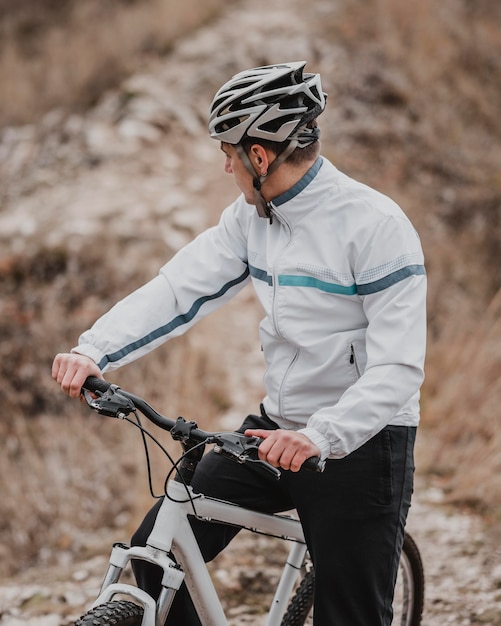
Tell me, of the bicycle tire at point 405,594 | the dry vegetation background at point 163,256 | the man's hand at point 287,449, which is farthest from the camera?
the dry vegetation background at point 163,256

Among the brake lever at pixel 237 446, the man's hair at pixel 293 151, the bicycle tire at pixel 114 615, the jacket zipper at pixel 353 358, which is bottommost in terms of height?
the bicycle tire at pixel 114 615

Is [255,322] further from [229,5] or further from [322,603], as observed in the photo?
[229,5]

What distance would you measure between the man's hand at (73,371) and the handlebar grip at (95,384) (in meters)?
0.01

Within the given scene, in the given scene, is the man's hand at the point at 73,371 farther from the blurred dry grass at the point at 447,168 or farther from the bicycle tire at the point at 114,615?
the blurred dry grass at the point at 447,168

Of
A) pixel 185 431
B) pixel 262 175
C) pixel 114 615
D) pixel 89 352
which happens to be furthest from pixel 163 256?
pixel 114 615

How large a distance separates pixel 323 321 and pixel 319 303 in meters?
0.06

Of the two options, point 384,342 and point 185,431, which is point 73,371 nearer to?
point 185,431

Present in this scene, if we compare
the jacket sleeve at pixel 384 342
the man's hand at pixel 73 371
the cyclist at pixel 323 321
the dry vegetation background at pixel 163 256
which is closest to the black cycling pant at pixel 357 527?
the cyclist at pixel 323 321

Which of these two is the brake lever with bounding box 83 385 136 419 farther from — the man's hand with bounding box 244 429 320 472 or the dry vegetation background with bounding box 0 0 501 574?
the dry vegetation background with bounding box 0 0 501 574

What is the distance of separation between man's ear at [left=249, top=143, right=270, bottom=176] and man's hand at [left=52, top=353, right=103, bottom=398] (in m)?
0.70

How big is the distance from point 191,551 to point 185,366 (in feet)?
10.4

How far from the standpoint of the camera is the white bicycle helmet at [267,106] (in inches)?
81.0

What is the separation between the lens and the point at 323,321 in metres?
2.11

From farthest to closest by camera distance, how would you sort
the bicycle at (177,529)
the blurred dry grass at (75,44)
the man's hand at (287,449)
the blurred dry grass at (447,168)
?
the blurred dry grass at (75,44) → the blurred dry grass at (447,168) → the bicycle at (177,529) → the man's hand at (287,449)
